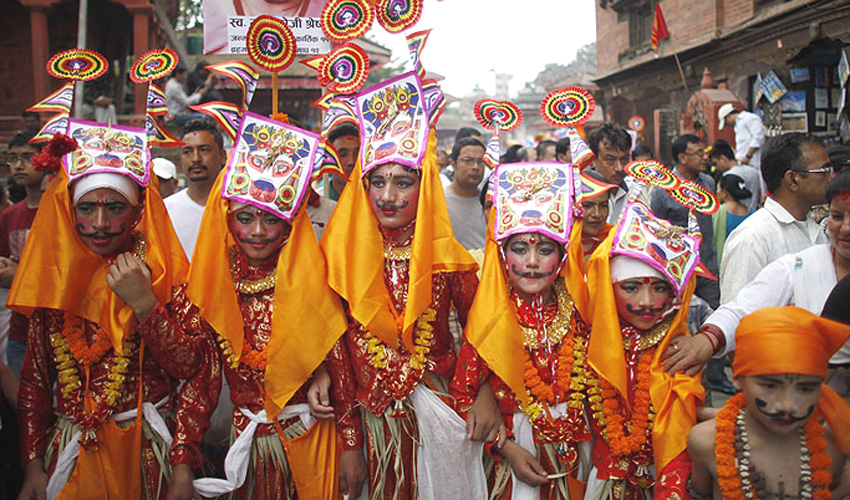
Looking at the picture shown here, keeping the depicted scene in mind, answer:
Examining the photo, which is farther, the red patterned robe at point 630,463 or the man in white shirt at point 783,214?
the man in white shirt at point 783,214

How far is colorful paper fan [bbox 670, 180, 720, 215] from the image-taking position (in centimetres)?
299

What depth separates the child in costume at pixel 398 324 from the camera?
2994 millimetres

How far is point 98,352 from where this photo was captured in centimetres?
296

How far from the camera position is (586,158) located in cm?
317

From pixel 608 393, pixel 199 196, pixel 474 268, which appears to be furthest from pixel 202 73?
pixel 608 393

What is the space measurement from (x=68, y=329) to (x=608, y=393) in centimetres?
239

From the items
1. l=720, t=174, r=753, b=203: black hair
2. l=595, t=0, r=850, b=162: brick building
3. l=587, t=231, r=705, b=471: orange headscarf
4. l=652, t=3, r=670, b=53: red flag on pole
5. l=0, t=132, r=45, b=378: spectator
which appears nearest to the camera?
l=587, t=231, r=705, b=471: orange headscarf

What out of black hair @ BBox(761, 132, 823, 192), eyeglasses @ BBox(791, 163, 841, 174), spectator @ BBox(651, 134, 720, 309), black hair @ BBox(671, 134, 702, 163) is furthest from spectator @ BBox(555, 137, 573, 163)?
eyeglasses @ BBox(791, 163, 841, 174)

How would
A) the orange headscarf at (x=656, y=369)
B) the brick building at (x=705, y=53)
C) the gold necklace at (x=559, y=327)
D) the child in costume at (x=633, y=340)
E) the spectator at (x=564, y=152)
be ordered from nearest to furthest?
the orange headscarf at (x=656, y=369)
the child in costume at (x=633, y=340)
the gold necklace at (x=559, y=327)
the spectator at (x=564, y=152)
the brick building at (x=705, y=53)

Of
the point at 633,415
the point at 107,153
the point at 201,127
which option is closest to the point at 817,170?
the point at 633,415

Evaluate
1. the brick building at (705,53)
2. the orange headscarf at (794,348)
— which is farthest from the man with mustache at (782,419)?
the brick building at (705,53)

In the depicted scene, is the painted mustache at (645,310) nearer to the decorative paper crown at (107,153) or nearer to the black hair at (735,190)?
the decorative paper crown at (107,153)

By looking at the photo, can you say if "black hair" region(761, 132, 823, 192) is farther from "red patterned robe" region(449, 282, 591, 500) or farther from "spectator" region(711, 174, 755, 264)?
"spectator" region(711, 174, 755, 264)

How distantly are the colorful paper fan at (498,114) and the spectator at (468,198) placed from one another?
1546 mm
